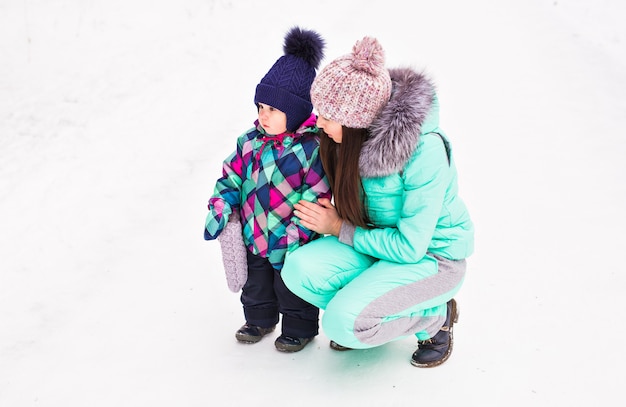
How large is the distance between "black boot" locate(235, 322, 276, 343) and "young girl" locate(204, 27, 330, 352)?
0.13 m

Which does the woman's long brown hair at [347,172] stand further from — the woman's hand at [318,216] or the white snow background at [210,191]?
the white snow background at [210,191]

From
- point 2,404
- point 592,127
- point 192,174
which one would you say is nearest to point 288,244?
point 2,404

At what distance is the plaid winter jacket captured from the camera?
2324 mm

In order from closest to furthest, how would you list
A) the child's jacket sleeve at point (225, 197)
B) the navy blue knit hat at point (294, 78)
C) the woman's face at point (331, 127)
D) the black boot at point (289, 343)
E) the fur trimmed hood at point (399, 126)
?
the fur trimmed hood at point (399, 126)
the woman's face at point (331, 127)
the navy blue knit hat at point (294, 78)
the child's jacket sleeve at point (225, 197)
the black boot at point (289, 343)

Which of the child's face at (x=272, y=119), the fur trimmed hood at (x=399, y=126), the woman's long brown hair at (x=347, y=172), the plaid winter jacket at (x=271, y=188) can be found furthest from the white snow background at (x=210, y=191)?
the child's face at (x=272, y=119)

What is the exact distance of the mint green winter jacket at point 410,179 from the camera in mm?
2047

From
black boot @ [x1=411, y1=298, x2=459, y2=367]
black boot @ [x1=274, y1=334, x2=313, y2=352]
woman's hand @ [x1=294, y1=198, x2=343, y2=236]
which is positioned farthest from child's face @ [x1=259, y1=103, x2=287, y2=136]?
black boot @ [x1=411, y1=298, x2=459, y2=367]

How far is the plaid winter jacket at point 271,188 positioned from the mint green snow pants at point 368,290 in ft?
0.41

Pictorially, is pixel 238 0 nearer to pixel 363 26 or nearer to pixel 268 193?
pixel 363 26

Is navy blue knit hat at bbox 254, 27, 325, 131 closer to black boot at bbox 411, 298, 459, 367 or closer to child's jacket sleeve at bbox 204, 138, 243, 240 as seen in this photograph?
child's jacket sleeve at bbox 204, 138, 243, 240

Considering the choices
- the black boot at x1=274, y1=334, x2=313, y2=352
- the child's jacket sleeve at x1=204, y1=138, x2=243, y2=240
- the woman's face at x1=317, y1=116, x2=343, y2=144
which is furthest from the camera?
the black boot at x1=274, y1=334, x2=313, y2=352

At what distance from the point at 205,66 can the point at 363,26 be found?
174 cm

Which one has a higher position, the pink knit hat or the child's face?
the pink knit hat

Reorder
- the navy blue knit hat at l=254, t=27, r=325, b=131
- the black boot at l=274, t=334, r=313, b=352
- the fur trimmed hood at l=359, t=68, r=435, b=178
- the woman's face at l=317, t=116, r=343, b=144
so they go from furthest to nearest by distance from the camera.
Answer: the black boot at l=274, t=334, r=313, b=352 → the navy blue knit hat at l=254, t=27, r=325, b=131 → the woman's face at l=317, t=116, r=343, b=144 → the fur trimmed hood at l=359, t=68, r=435, b=178
